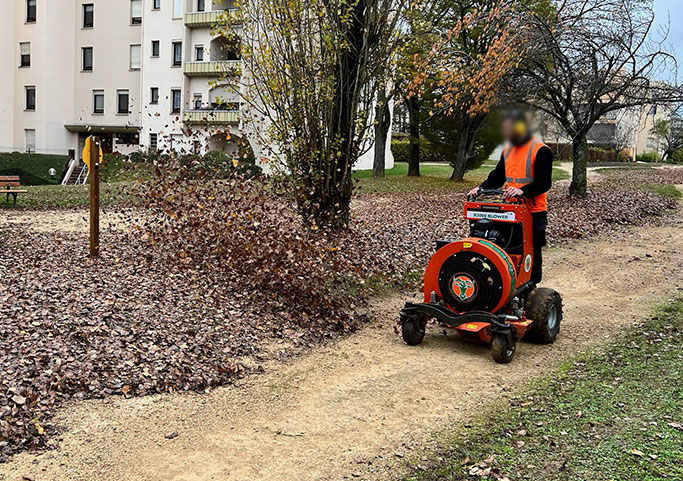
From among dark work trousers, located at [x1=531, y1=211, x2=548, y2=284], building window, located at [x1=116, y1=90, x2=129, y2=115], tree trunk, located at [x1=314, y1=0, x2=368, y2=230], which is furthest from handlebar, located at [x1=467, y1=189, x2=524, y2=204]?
building window, located at [x1=116, y1=90, x2=129, y2=115]

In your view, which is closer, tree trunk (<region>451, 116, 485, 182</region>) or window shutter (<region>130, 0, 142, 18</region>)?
tree trunk (<region>451, 116, 485, 182</region>)

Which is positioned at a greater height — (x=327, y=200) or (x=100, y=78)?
(x=100, y=78)

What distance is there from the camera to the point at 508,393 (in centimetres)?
555

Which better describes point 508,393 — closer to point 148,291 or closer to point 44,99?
point 148,291

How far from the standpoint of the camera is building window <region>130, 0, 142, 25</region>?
40.3 meters

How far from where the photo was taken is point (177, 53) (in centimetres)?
3869

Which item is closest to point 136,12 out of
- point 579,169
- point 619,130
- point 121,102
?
point 121,102

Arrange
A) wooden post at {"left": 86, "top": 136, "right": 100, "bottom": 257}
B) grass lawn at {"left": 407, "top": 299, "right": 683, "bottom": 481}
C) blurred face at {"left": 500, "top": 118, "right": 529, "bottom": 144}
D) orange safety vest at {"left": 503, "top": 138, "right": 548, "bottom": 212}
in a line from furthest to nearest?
1. wooden post at {"left": 86, "top": 136, "right": 100, "bottom": 257}
2. orange safety vest at {"left": 503, "top": 138, "right": 548, "bottom": 212}
3. blurred face at {"left": 500, "top": 118, "right": 529, "bottom": 144}
4. grass lawn at {"left": 407, "top": 299, "right": 683, "bottom": 481}

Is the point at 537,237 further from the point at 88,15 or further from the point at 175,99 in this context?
the point at 88,15

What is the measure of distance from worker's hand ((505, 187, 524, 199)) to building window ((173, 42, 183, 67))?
1394 inches

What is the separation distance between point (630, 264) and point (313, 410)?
8.08 metres

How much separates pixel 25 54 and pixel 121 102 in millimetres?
6200

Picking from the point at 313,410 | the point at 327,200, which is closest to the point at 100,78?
the point at 327,200

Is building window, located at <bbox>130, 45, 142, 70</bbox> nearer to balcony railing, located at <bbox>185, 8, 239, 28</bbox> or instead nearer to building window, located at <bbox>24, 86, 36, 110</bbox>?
balcony railing, located at <bbox>185, 8, 239, 28</bbox>
